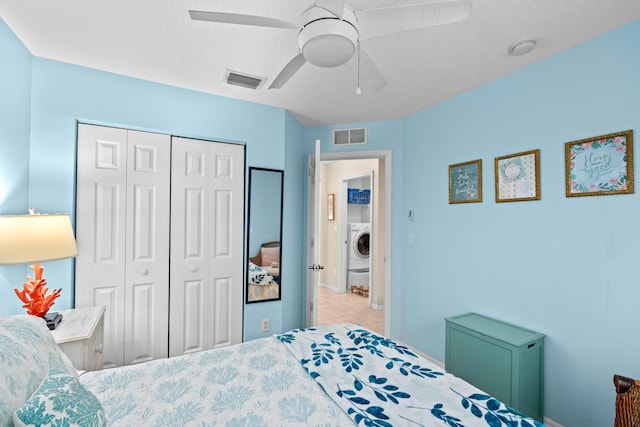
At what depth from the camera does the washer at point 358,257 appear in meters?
5.57

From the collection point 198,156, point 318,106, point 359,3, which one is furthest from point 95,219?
point 359,3

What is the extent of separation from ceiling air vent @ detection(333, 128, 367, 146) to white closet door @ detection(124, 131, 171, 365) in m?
1.77

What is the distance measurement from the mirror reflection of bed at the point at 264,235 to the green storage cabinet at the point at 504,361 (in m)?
1.72

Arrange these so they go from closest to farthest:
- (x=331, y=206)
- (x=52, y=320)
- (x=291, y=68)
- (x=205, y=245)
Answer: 1. (x=291, y=68)
2. (x=52, y=320)
3. (x=205, y=245)
4. (x=331, y=206)

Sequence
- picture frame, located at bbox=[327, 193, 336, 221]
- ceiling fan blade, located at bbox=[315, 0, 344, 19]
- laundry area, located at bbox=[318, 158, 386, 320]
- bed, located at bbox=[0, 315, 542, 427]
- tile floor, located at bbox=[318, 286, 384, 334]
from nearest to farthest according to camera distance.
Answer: bed, located at bbox=[0, 315, 542, 427], ceiling fan blade, located at bbox=[315, 0, 344, 19], tile floor, located at bbox=[318, 286, 384, 334], laundry area, located at bbox=[318, 158, 386, 320], picture frame, located at bbox=[327, 193, 336, 221]

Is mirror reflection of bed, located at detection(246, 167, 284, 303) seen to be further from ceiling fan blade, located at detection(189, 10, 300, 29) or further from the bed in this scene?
ceiling fan blade, located at detection(189, 10, 300, 29)

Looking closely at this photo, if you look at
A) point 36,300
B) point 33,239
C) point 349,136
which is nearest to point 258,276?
point 36,300

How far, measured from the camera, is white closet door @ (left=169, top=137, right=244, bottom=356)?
A: 2658 millimetres

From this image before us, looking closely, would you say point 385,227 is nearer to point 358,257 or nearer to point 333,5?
point 358,257

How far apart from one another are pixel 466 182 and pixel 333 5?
2.03m

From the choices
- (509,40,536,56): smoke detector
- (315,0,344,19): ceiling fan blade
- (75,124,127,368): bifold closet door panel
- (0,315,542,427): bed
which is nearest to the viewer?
Result: (0,315,542,427): bed

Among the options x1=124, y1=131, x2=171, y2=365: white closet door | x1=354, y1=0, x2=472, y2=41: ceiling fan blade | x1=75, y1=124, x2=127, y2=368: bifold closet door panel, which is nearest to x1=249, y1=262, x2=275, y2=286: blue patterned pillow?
x1=124, y1=131, x2=171, y2=365: white closet door

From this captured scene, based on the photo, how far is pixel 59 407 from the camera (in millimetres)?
853

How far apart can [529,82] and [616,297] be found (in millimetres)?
1490
